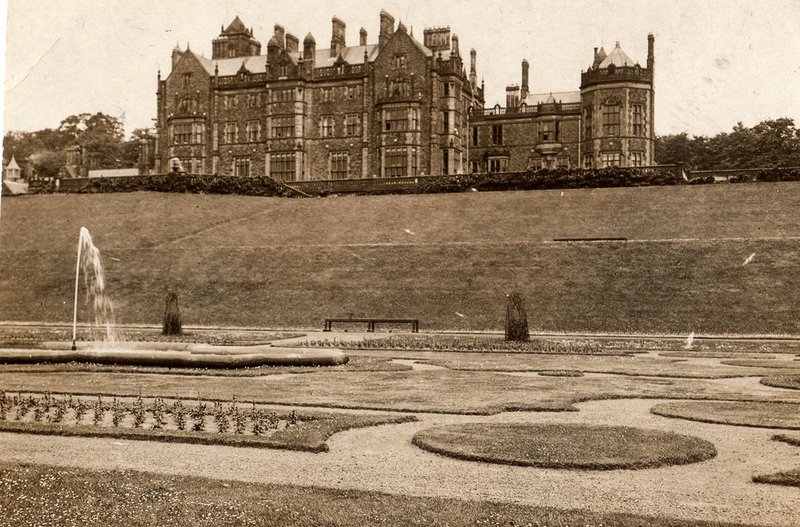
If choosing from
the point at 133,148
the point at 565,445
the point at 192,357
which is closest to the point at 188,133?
the point at 133,148

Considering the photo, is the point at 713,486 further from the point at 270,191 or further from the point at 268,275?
the point at 270,191

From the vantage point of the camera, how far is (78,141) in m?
92.2

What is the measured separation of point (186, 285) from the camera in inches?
1373

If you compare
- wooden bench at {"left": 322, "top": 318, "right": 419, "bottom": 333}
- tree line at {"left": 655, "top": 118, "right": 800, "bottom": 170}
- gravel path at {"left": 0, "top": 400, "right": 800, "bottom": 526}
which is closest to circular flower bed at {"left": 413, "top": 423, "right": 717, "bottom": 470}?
gravel path at {"left": 0, "top": 400, "right": 800, "bottom": 526}

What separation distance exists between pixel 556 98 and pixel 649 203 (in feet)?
104

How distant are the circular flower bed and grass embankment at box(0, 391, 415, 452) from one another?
1.42 m

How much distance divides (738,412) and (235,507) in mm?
8018

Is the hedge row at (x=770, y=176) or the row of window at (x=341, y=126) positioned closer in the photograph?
the hedge row at (x=770, y=176)

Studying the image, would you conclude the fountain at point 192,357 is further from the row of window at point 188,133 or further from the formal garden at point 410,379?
the row of window at point 188,133

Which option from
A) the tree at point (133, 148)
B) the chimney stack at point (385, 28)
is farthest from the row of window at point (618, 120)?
the tree at point (133, 148)

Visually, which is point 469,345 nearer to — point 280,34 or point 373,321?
point 373,321

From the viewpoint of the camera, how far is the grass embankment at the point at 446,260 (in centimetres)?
2908

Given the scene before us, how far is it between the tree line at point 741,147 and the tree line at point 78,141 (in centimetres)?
5687

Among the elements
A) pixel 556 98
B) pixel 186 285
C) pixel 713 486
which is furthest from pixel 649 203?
pixel 713 486
